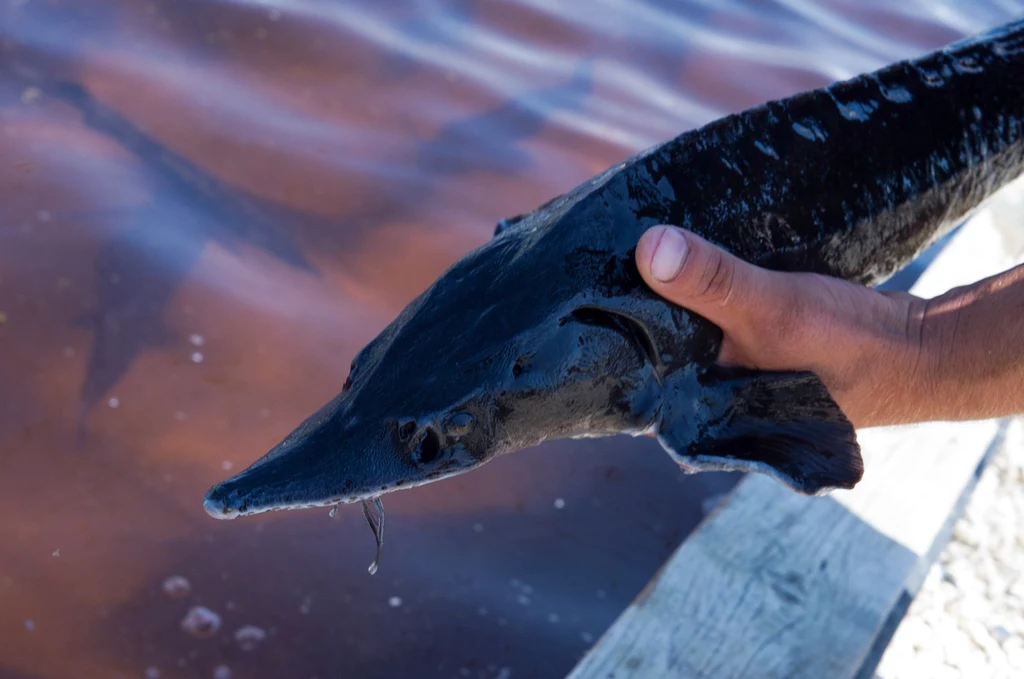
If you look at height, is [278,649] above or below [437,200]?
below

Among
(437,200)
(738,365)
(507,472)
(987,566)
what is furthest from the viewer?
(437,200)

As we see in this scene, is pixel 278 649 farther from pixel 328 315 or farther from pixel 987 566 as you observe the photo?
pixel 987 566

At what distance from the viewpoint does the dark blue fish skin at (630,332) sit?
1708 mm

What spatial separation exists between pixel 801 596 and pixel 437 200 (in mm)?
2833

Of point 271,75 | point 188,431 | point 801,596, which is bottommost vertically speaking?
point 188,431

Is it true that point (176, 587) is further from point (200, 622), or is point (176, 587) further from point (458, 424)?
point (458, 424)

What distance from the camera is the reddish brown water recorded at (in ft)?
9.56

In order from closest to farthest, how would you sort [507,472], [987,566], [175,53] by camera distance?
1. [507,472]
2. [987,566]
3. [175,53]

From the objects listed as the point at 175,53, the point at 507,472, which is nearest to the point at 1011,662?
the point at 507,472

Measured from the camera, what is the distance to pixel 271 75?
5.16 metres

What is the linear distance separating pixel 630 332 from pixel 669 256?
0.70 feet

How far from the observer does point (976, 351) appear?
93.7 inches

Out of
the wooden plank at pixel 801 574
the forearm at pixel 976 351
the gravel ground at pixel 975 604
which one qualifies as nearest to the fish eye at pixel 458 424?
the wooden plank at pixel 801 574

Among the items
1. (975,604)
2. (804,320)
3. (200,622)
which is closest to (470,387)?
(804,320)
